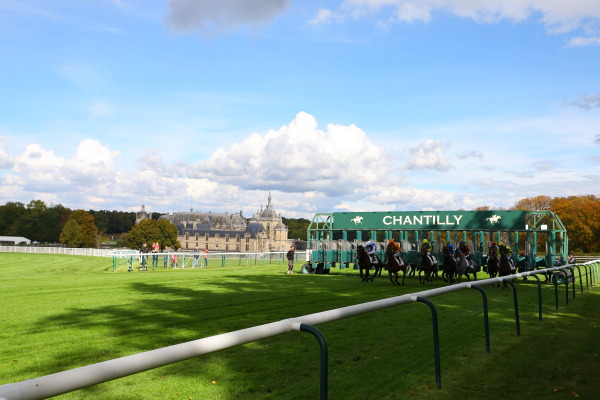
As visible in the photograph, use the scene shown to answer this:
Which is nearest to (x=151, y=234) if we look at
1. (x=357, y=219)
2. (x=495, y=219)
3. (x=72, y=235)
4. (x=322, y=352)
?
(x=72, y=235)

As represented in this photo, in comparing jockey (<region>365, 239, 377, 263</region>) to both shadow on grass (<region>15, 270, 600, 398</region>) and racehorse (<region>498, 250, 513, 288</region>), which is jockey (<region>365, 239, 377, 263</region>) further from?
shadow on grass (<region>15, 270, 600, 398</region>)

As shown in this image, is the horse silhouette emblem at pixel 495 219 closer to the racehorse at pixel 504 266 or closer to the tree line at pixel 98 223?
the racehorse at pixel 504 266

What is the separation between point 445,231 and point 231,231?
4798 inches

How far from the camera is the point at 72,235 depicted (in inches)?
3452

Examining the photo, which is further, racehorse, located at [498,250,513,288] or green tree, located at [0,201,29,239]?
green tree, located at [0,201,29,239]

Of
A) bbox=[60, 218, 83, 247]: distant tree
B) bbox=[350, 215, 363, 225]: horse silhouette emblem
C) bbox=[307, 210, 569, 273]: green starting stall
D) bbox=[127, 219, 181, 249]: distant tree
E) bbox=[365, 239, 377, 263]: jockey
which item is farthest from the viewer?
bbox=[60, 218, 83, 247]: distant tree

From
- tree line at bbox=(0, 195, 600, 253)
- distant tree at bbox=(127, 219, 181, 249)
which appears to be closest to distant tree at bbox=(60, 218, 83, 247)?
tree line at bbox=(0, 195, 600, 253)

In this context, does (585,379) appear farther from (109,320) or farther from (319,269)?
(319,269)

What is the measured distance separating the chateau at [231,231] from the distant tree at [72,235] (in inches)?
1895

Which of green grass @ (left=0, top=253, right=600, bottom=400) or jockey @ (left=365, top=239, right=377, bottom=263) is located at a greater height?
jockey @ (left=365, top=239, right=377, bottom=263)

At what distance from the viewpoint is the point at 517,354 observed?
621 centimetres

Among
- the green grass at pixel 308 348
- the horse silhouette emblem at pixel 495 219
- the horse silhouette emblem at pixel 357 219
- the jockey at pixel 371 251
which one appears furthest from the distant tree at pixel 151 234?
the green grass at pixel 308 348

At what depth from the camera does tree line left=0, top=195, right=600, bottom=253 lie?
6028cm

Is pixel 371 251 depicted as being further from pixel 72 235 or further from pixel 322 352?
pixel 72 235
